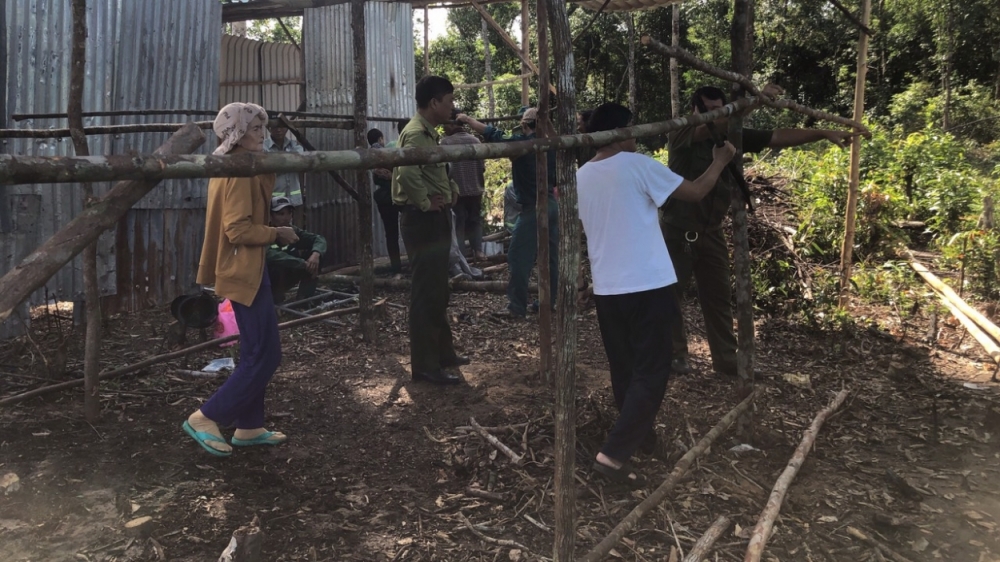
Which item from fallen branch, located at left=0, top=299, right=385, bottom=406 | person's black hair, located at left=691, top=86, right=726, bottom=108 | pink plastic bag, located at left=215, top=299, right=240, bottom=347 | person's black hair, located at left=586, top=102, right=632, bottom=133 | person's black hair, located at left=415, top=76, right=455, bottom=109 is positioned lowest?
fallen branch, located at left=0, top=299, right=385, bottom=406

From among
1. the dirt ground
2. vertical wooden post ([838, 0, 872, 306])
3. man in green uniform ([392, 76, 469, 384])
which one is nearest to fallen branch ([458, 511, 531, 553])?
the dirt ground

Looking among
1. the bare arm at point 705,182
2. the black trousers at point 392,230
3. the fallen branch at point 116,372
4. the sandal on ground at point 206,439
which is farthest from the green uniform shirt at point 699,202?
the black trousers at point 392,230

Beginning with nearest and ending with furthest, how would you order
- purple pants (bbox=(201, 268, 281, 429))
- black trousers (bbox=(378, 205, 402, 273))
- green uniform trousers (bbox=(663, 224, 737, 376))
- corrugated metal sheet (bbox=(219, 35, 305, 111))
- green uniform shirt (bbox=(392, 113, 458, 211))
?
purple pants (bbox=(201, 268, 281, 429))
green uniform shirt (bbox=(392, 113, 458, 211))
green uniform trousers (bbox=(663, 224, 737, 376))
black trousers (bbox=(378, 205, 402, 273))
corrugated metal sheet (bbox=(219, 35, 305, 111))

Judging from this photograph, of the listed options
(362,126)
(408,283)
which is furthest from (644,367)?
(408,283)

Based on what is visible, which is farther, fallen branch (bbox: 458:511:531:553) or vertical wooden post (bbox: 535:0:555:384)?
vertical wooden post (bbox: 535:0:555:384)

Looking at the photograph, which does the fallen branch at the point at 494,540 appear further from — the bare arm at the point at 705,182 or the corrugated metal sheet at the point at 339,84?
the corrugated metal sheet at the point at 339,84

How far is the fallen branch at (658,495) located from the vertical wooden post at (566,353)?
0.24 metres

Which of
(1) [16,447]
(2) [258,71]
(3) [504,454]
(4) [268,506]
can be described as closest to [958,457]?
(3) [504,454]

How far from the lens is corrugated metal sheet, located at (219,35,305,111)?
41.9ft

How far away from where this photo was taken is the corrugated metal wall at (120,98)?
19.3 feet

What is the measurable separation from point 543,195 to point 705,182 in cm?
112

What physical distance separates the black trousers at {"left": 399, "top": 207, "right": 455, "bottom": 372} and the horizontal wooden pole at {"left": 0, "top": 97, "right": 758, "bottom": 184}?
94.6 inches

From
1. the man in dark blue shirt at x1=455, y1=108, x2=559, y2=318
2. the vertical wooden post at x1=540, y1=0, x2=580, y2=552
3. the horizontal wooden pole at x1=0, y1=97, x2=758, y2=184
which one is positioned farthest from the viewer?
the man in dark blue shirt at x1=455, y1=108, x2=559, y2=318

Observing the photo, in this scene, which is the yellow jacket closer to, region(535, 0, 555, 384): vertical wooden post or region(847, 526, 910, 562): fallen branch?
region(535, 0, 555, 384): vertical wooden post
